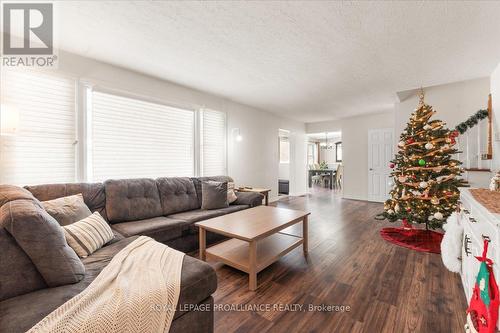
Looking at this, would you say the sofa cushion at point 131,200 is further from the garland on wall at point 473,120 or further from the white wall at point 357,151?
the white wall at point 357,151

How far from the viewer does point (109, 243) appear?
1.91 metres

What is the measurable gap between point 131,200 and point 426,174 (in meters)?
4.02

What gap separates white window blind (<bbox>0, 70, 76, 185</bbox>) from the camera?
7.52ft

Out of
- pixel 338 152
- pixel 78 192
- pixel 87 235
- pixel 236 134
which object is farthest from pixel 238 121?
pixel 338 152

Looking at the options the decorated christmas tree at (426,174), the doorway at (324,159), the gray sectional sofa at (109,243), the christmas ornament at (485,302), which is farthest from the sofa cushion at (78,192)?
the doorway at (324,159)

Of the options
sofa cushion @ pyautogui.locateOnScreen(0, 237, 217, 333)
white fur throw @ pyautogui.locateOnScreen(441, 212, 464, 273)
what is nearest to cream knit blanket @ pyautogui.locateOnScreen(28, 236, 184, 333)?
sofa cushion @ pyautogui.locateOnScreen(0, 237, 217, 333)

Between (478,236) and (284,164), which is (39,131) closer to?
(478,236)

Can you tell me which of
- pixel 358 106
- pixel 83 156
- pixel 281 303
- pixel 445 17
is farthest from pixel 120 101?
pixel 358 106

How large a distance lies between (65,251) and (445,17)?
3.54 metres

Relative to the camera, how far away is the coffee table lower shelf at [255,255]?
2004 mm

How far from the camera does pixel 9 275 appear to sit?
42.9 inches

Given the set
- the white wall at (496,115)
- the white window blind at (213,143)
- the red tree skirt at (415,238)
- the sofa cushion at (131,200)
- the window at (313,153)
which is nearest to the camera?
the sofa cushion at (131,200)

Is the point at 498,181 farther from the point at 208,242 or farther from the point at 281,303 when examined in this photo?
the point at 208,242

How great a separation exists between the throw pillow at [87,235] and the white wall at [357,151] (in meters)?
6.11
